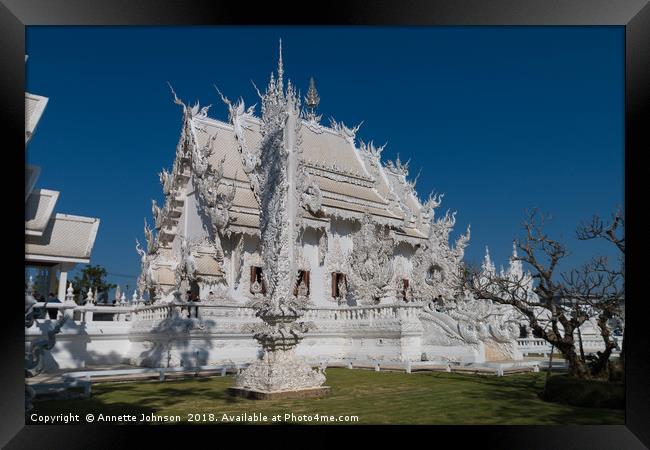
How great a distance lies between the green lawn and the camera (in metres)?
6.52

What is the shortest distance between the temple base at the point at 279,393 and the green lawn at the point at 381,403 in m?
0.11

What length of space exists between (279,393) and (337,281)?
955cm

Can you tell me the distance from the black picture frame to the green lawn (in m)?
0.68

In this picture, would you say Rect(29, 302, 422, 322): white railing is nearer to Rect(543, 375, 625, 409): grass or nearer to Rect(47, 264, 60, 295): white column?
Rect(47, 264, 60, 295): white column

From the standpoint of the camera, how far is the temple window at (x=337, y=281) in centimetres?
1673

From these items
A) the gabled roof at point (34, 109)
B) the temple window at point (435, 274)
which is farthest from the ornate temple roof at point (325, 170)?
the gabled roof at point (34, 109)

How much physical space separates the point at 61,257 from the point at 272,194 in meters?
4.37

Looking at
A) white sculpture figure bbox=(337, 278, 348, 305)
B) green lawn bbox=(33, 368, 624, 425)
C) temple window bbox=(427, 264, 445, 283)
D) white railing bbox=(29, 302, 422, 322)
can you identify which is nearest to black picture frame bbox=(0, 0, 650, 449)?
green lawn bbox=(33, 368, 624, 425)

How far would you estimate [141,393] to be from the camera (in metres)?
8.24

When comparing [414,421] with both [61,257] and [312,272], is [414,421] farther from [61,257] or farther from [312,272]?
[312,272]

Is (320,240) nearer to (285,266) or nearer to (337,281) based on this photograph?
(337,281)

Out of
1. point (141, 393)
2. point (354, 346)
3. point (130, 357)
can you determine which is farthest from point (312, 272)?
point (141, 393)
